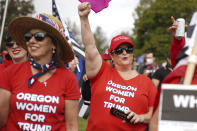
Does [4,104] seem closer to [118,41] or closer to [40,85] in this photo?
[40,85]

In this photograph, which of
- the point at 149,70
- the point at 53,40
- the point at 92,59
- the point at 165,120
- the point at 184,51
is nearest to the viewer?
the point at 165,120

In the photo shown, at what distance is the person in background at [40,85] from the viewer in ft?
9.71

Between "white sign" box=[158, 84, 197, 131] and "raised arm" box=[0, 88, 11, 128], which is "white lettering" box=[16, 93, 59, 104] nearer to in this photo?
"raised arm" box=[0, 88, 11, 128]

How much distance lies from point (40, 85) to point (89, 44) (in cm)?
81

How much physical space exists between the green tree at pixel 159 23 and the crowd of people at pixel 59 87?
35.1m

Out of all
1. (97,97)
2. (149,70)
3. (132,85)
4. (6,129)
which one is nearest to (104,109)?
(97,97)

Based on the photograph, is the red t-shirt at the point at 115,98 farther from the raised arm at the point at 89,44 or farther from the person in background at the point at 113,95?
the raised arm at the point at 89,44

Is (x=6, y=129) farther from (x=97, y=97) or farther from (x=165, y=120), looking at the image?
(x=165, y=120)

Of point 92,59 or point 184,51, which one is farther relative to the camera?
point 92,59

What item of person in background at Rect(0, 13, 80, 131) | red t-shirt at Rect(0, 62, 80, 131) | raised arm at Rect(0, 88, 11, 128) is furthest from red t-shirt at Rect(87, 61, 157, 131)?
raised arm at Rect(0, 88, 11, 128)

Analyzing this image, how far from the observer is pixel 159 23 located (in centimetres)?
4178

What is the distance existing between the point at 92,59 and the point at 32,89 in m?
0.88

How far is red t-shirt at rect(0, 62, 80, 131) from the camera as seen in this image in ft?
9.69

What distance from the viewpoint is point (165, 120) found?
2.00 meters
